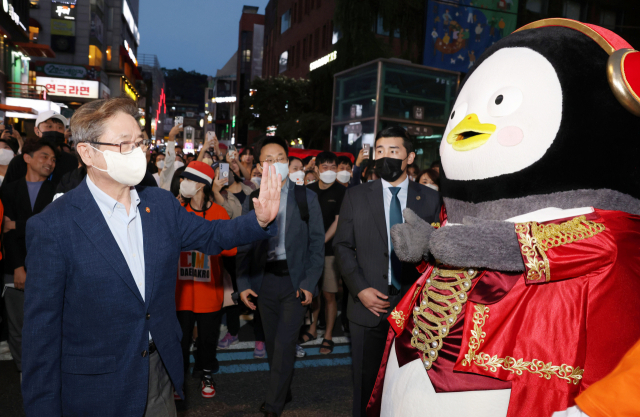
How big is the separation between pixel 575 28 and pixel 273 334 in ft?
9.98

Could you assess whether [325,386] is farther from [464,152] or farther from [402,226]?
[464,152]

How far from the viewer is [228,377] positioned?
4777 millimetres

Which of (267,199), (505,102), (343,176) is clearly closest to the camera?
(505,102)

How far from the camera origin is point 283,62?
148 feet

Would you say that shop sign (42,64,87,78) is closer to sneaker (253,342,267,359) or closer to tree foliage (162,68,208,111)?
sneaker (253,342,267,359)

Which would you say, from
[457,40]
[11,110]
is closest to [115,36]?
[11,110]

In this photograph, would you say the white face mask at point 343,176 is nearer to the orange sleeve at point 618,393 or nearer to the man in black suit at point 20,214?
the man in black suit at point 20,214

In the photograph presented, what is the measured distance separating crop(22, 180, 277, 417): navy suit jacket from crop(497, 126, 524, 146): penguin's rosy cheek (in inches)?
62.2

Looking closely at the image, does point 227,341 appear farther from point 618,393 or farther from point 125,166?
point 618,393

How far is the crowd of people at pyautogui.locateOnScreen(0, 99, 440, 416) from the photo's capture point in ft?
6.93

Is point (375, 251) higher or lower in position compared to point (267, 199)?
lower

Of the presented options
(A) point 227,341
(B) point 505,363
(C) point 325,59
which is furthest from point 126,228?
(C) point 325,59

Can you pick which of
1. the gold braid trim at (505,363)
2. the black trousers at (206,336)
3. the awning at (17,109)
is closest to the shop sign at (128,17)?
the awning at (17,109)

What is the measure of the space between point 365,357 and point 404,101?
1208 centimetres
